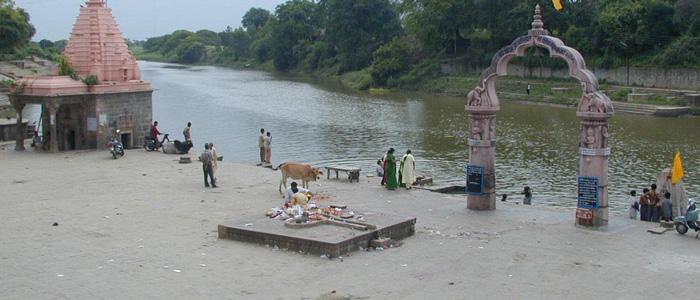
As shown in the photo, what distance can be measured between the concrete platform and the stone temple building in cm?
1345

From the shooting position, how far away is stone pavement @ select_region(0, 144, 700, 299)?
1098cm

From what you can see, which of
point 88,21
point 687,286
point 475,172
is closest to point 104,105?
point 88,21

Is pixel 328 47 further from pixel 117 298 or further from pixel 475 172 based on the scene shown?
pixel 117 298

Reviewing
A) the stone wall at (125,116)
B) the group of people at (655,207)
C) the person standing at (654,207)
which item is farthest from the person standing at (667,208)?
the stone wall at (125,116)

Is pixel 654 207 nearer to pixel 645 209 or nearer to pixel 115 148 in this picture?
pixel 645 209

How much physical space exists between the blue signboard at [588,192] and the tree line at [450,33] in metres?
34.6

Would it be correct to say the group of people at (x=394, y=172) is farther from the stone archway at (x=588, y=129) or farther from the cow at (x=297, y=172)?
the stone archway at (x=588, y=129)

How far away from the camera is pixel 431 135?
117 feet

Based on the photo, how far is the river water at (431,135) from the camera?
25062mm

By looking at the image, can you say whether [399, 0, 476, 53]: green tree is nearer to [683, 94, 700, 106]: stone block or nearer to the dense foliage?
the dense foliage

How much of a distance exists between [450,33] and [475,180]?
4861 centimetres

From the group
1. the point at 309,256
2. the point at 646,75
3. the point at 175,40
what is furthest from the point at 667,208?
the point at 175,40

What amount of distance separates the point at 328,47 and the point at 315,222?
73809 mm

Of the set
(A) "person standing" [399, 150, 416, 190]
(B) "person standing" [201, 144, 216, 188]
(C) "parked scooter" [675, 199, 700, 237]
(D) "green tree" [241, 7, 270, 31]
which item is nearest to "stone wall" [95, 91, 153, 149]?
(B) "person standing" [201, 144, 216, 188]
